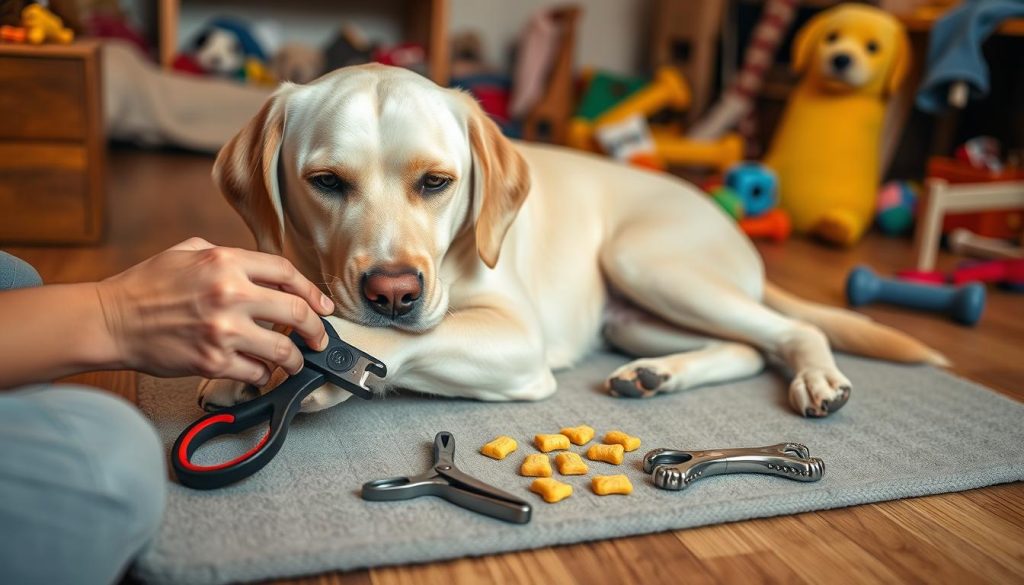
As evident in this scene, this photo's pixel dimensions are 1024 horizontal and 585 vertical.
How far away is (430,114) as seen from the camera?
1.62 m

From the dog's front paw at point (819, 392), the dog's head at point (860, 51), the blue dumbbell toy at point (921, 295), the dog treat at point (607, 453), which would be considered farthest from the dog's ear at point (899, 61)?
the dog treat at point (607, 453)

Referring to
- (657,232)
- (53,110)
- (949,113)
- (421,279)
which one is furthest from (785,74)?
(421,279)

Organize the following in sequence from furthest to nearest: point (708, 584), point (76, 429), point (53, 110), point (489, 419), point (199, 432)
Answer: point (53, 110)
point (489, 419)
point (199, 432)
point (708, 584)
point (76, 429)

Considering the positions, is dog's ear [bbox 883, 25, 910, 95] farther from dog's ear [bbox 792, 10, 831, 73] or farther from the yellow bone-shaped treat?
the yellow bone-shaped treat

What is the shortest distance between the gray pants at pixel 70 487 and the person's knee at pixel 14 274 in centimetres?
56

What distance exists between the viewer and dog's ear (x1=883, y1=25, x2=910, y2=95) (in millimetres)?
4012

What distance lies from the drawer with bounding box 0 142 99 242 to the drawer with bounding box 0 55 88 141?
0.14 ft

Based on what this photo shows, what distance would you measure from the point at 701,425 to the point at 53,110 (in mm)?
2205

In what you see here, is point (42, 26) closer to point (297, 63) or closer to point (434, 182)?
point (434, 182)

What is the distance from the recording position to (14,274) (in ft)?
5.05

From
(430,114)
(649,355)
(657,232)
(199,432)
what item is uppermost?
(430,114)

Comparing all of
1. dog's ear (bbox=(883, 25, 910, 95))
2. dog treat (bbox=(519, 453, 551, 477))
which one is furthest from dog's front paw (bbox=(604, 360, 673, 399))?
dog's ear (bbox=(883, 25, 910, 95))

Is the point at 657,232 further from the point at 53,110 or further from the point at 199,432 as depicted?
the point at 53,110

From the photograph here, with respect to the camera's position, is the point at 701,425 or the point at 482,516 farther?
the point at 701,425
